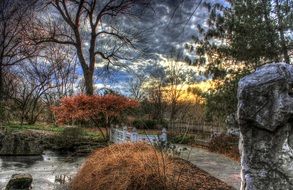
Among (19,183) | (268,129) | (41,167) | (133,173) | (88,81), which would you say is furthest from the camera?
(88,81)

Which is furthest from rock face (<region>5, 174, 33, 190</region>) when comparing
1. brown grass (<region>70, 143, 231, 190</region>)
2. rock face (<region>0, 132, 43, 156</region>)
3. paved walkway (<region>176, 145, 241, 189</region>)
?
rock face (<region>0, 132, 43, 156</region>)

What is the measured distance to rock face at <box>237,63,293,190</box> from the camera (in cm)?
386

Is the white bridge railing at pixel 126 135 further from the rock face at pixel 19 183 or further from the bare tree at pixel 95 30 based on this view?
the bare tree at pixel 95 30

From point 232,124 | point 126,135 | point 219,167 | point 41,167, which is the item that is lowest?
point 41,167

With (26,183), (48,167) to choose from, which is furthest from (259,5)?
(26,183)

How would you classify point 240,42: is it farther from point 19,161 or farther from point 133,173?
point 133,173

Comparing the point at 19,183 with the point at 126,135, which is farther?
the point at 126,135

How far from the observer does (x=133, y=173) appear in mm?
6938

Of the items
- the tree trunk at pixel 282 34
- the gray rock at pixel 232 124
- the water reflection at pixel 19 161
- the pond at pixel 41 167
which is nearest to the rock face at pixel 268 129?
the pond at pixel 41 167

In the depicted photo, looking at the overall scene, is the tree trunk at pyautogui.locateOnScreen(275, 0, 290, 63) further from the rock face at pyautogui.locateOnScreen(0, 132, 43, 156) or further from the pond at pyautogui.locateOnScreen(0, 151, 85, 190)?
the rock face at pyautogui.locateOnScreen(0, 132, 43, 156)

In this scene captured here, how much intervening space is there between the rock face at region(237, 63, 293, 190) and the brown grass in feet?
9.79

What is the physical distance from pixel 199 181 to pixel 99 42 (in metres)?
27.6

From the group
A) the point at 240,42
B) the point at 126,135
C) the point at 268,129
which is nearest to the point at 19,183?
the point at 126,135

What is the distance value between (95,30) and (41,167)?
19.1m
